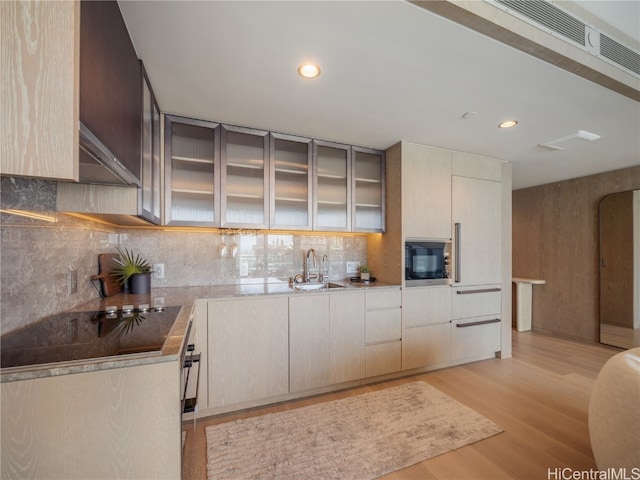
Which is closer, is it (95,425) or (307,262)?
(95,425)

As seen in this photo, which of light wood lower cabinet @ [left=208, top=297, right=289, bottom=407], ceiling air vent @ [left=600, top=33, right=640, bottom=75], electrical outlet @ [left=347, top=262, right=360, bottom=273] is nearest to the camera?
ceiling air vent @ [left=600, top=33, right=640, bottom=75]

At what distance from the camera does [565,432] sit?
6.21 feet

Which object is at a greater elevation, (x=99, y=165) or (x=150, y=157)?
(x=150, y=157)

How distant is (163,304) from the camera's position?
1.76 meters

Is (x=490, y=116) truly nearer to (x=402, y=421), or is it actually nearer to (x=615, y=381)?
(x=615, y=381)

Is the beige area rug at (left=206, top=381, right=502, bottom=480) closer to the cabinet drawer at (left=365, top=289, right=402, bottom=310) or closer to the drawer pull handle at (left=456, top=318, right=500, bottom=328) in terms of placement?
the cabinet drawer at (left=365, top=289, right=402, bottom=310)

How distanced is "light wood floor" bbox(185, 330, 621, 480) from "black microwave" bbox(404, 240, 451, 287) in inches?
36.8

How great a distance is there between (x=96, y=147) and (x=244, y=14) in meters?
0.86

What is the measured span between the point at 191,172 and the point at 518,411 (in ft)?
10.5

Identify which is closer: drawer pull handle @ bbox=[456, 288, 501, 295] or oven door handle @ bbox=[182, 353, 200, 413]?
oven door handle @ bbox=[182, 353, 200, 413]

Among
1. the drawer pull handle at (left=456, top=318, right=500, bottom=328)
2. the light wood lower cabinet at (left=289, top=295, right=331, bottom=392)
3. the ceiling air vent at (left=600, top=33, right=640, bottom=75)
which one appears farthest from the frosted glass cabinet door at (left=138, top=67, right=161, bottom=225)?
the drawer pull handle at (left=456, top=318, right=500, bottom=328)

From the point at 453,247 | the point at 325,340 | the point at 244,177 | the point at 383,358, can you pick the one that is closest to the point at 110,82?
the point at 244,177

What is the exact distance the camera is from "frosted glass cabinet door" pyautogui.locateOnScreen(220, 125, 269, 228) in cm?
236

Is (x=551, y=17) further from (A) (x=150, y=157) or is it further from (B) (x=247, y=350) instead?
(B) (x=247, y=350)
